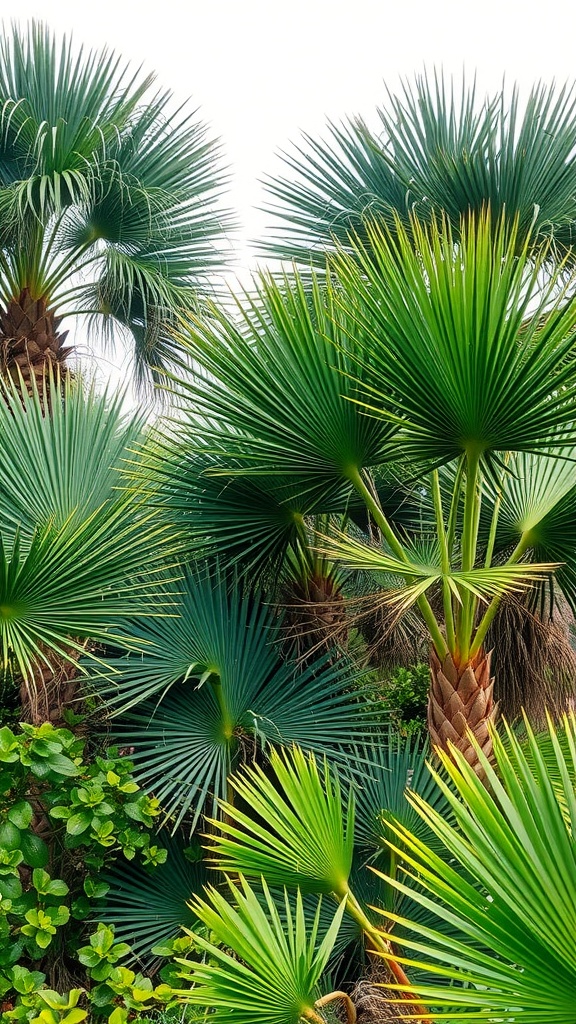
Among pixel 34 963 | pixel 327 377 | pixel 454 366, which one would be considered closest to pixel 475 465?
pixel 454 366

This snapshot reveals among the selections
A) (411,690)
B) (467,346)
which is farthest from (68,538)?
(411,690)

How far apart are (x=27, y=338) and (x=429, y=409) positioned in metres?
3.42

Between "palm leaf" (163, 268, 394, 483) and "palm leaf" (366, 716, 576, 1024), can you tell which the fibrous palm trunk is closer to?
"palm leaf" (163, 268, 394, 483)

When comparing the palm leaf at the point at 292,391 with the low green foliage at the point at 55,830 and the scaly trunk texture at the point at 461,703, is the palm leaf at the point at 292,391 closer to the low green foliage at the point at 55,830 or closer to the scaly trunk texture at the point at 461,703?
the scaly trunk texture at the point at 461,703

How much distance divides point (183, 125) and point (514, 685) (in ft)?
13.5

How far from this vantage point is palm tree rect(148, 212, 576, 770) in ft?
8.91

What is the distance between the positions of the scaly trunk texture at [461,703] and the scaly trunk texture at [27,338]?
10.6ft

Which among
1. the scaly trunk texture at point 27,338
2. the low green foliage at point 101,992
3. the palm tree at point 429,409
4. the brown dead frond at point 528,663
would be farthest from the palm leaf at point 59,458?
the brown dead frond at point 528,663

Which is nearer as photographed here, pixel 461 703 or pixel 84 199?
pixel 461 703

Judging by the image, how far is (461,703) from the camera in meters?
3.33

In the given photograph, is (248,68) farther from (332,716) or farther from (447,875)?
(447,875)

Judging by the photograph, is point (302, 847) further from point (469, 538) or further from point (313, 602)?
point (313, 602)

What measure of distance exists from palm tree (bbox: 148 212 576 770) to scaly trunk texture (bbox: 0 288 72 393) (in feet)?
5.91

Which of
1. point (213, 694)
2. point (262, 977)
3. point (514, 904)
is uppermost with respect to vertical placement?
point (514, 904)
